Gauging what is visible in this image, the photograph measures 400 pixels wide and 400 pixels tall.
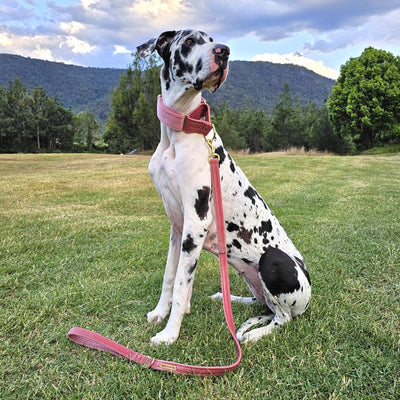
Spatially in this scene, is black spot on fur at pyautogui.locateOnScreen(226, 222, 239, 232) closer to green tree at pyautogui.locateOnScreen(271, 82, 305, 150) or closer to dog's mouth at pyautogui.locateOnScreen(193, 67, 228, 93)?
dog's mouth at pyautogui.locateOnScreen(193, 67, 228, 93)

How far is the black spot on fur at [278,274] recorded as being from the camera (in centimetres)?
244

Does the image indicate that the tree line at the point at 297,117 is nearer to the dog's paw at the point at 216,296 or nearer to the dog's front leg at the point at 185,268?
the dog's paw at the point at 216,296

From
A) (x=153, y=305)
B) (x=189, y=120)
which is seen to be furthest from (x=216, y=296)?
(x=189, y=120)

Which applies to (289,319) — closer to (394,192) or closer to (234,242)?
(234,242)

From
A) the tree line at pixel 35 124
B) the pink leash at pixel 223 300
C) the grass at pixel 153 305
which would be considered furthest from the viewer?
the tree line at pixel 35 124

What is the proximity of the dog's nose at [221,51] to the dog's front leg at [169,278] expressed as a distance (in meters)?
1.32

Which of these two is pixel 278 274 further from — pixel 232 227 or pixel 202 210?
pixel 202 210

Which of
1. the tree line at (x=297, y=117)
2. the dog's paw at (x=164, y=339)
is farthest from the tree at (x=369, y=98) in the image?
the dog's paw at (x=164, y=339)

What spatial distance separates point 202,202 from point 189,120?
1.94 ft

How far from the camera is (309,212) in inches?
277

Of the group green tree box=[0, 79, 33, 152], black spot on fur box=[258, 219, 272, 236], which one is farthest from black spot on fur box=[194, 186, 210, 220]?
green tree box=[0, 79, 33, 152]

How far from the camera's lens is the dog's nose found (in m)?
2.08

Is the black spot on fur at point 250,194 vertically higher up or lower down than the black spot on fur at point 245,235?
higher up

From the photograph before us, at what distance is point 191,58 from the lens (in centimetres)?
220
